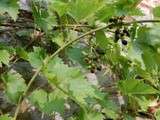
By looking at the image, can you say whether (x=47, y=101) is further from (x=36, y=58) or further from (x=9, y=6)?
(x=9, y=6)

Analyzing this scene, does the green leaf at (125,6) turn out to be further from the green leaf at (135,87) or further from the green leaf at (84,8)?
the green leaf at (135,87)

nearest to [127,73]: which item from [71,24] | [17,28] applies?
[71,24]

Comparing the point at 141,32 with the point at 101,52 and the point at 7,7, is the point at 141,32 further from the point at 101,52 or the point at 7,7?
the point at 7,7

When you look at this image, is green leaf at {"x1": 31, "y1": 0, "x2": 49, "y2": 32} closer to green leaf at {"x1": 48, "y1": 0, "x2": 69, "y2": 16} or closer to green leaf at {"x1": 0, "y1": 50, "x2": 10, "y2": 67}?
green leaf at {"x1": 48, "y1": 0, "x2": 69, "y2": 16}

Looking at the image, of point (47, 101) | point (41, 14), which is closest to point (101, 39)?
point (41, 14)

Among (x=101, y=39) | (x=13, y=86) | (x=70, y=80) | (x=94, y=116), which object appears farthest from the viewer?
(x=101, y=39)

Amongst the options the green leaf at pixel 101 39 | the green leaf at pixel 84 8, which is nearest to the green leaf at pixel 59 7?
the green leaf at pixel 84 8

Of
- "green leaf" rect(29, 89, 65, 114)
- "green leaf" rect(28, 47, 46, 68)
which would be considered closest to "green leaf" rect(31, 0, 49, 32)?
"green leaf" rect(28, 47, 46, 68)
